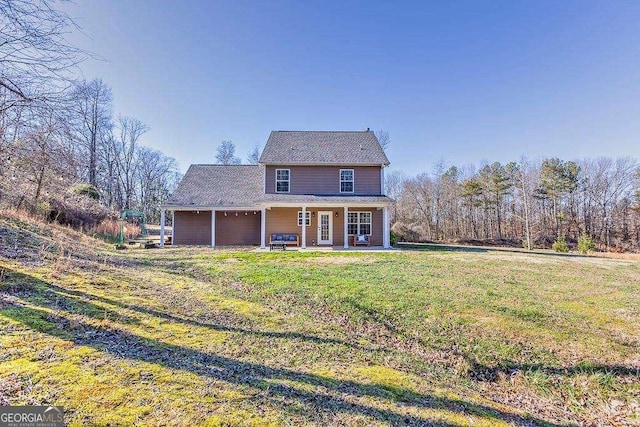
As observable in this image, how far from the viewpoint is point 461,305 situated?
5.94 metres

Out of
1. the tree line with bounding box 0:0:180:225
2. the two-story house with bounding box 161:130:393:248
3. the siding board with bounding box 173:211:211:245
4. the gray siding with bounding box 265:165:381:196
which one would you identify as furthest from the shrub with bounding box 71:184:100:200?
the tree line with bounding box 0:0:180:225

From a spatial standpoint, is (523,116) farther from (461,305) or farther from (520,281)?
(461,305)

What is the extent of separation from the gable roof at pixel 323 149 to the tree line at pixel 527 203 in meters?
13.7

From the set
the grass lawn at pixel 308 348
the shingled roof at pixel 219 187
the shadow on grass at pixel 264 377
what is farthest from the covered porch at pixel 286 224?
the shadow on grass at pixel 264 377

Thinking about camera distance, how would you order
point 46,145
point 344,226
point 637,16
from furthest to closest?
point 344,226 → point 637,16 → point 46,145

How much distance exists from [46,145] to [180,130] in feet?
71.2

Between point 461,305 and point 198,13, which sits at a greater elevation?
point 198,13

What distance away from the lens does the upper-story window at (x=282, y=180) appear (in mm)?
17547

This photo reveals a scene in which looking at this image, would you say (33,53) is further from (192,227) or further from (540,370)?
(192,227)

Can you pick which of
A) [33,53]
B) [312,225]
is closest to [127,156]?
[312,225]

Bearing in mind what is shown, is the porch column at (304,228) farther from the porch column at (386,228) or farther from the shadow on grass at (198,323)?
the shadow on grass at (198,323)

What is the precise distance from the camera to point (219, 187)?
19.1 metres

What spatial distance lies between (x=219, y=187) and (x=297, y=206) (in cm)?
611

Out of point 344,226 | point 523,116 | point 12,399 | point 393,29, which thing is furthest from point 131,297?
point 523,116
